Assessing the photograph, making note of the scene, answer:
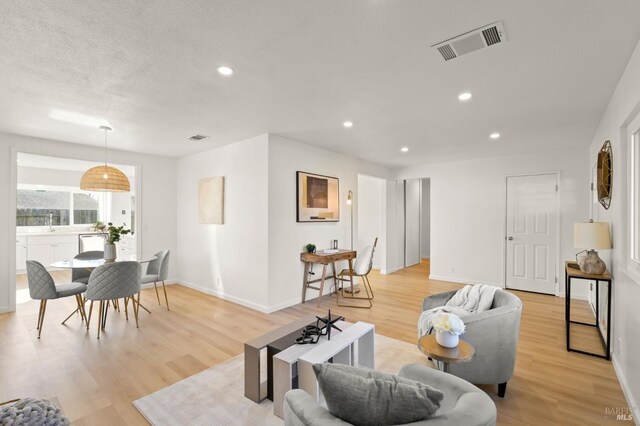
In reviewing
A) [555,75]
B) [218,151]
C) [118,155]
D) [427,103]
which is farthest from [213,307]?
[555,75]

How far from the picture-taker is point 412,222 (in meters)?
8.25

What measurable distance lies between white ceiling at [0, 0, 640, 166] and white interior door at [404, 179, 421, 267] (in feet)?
12.9

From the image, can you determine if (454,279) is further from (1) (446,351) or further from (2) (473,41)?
(2) (473,41)

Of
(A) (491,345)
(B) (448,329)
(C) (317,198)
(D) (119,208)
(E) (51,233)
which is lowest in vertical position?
(A) (491,345)

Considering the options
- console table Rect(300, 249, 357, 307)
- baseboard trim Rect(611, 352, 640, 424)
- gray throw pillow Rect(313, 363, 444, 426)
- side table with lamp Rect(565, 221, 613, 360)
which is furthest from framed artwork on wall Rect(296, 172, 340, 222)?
baseboard trim Rect(611, 352, 640, 424)

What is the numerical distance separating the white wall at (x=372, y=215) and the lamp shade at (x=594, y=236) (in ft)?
14.2

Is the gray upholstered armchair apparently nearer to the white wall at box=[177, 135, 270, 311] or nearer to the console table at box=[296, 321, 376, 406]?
the console table at box=[296, 321, 376, 406]

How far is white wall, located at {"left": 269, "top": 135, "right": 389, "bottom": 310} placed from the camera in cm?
430

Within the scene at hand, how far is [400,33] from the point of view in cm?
191

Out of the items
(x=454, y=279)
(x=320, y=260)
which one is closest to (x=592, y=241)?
(x=320, y=260)

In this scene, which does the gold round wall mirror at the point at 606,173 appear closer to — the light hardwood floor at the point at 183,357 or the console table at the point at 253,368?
the light hardwood floor at the point at 183,357

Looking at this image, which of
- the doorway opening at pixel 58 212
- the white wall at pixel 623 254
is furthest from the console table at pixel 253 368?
the doorway opening at pixel 58 212

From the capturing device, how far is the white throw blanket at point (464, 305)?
2.60 meters

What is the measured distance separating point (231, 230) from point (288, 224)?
99cm
